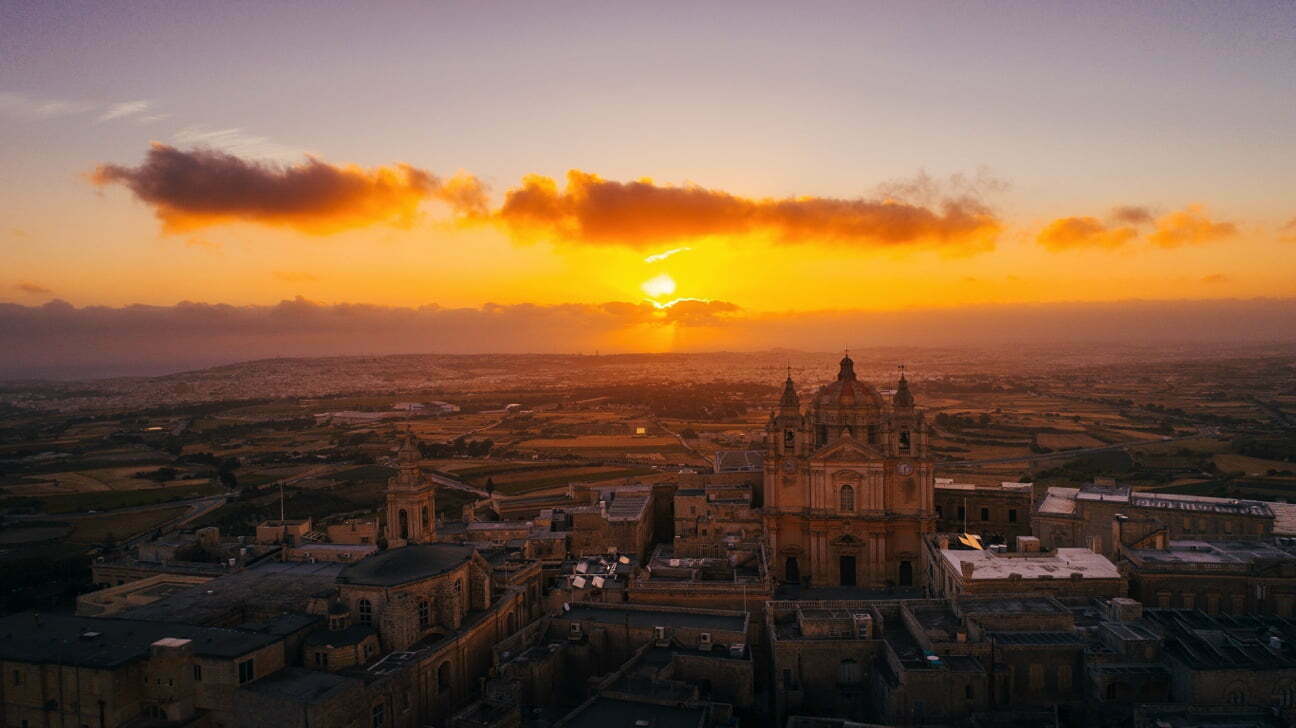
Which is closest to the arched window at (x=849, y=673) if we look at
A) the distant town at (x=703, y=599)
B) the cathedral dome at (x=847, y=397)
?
the distant town at (x=703, y=599)

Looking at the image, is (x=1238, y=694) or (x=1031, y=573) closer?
(x=1238, y=694)

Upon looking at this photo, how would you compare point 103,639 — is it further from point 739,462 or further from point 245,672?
point 739,462

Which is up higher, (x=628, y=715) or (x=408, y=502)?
(x=408, y=502)

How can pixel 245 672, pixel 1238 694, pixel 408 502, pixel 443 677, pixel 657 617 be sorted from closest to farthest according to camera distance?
pixel 1238 694
pixel 245 672
pixel 443 677
pixel 657 617
pixel 408 502

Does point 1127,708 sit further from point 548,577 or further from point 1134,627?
point 548,577

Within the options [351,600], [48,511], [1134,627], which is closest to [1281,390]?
[1134,627]

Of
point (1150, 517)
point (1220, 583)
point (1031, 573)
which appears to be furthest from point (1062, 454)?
point (1031, 573)

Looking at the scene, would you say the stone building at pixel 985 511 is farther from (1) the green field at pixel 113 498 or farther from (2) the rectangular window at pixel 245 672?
(1) the green field at pixel 113 498
